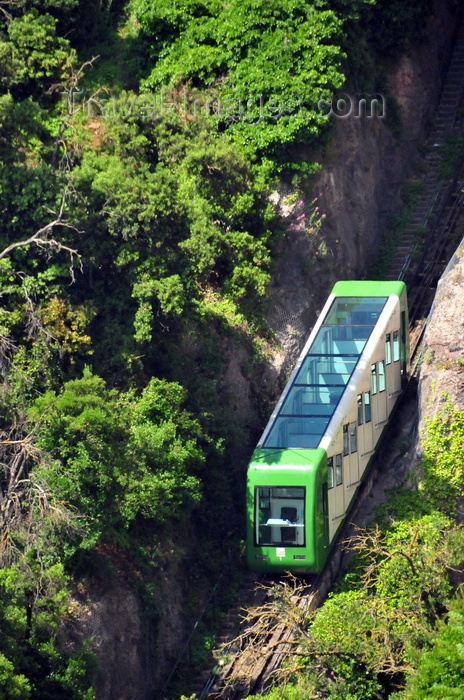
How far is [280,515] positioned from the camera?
40.8 m

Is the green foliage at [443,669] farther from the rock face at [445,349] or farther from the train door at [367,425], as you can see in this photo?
the rock face at [445,349]

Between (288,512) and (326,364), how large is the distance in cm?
487

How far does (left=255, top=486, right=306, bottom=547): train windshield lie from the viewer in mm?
40625

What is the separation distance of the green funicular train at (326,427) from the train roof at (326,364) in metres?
0.03

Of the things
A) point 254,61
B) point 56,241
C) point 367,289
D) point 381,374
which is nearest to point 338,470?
point 381,374

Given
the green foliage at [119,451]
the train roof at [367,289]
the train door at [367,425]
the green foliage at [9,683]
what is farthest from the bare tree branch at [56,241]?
the green foliage at [9,683]

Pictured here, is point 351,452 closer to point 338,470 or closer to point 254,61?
point 338,470

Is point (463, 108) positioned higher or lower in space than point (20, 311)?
higher

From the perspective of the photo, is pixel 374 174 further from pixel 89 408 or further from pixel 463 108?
pixel 89 408

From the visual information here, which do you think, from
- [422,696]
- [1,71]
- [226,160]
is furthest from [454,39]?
[422,696]

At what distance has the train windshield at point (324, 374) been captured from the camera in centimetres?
4209

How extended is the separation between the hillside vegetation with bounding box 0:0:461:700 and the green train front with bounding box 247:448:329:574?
1.75 metres

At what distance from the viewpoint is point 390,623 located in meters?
39.6

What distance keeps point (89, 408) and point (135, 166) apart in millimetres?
8412
